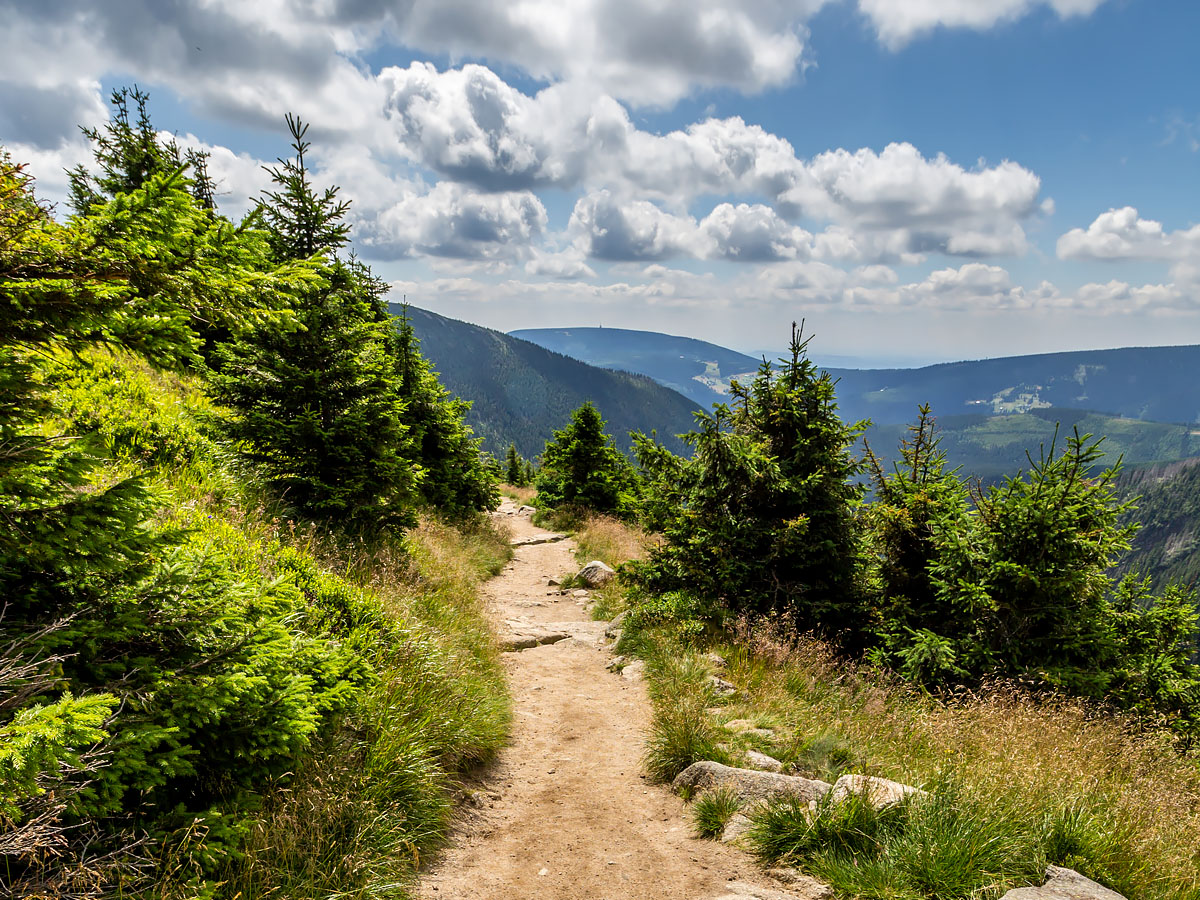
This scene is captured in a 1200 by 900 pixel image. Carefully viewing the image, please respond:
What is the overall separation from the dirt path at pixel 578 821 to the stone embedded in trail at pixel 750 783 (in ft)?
1.02

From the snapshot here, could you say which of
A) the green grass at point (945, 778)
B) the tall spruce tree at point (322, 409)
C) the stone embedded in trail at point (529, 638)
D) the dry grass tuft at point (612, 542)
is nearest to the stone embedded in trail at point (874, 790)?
the green grass at point (945, 778)

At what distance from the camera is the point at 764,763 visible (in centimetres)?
607

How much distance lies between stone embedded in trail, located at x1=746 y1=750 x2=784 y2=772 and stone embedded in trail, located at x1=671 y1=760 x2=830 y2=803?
0.59 feet

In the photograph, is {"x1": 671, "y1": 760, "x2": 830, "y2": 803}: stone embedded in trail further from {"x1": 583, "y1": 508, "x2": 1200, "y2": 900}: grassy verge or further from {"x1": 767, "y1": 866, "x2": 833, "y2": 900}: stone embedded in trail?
{"x1": 767, "y1": 866, "x2": 833, "y2": 900}: stone embedded in trail

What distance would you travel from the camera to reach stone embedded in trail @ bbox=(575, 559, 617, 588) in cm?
1514

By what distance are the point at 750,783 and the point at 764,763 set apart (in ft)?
2.01

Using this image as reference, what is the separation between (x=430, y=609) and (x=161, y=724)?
5740 mm

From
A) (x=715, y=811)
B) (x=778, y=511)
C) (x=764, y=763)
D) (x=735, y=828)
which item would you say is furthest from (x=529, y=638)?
(x=735, y=828)

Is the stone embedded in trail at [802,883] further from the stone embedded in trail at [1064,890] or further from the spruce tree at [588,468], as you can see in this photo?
the spruce tree at [588,468]

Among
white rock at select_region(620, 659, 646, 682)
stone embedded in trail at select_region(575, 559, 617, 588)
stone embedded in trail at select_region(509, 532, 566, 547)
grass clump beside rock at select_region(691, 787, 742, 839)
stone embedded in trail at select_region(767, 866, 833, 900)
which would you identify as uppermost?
stone embedded in trail at select_region(767, 866, 833, 900)

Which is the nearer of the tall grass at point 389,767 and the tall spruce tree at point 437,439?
the tall grass at point 389,767

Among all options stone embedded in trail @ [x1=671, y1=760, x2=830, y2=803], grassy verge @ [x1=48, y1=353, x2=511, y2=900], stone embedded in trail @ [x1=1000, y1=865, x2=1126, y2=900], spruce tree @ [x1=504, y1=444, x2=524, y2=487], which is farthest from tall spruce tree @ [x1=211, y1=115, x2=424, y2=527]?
spruce tree @ [x1=504, y1=444, x2=524, y2=487]

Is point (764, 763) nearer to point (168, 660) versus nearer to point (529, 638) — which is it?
point (168, 660)

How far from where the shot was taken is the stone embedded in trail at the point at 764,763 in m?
6.02
